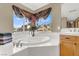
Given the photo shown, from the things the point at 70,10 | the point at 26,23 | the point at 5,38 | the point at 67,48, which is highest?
the point at 70,10

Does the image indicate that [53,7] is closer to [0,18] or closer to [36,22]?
[36,22]

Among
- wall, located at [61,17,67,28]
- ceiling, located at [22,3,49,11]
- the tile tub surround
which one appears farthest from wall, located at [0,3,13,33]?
wall, located at [61,17,67,28]

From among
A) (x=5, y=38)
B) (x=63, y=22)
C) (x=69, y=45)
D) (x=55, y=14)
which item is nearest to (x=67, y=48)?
(x=69, y=45)

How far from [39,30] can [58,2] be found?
0.38m

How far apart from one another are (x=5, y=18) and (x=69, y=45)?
2.52 feet

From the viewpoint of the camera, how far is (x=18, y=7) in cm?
152

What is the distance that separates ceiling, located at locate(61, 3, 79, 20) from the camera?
1502 mm

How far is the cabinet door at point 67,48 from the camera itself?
4.97 ft

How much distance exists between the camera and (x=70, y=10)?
4.97 ft

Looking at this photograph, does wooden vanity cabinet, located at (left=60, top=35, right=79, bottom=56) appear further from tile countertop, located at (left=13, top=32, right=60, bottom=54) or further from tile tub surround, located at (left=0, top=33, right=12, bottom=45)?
tile tub surround, located at (left=0, top=33, right=12, bottom=45)

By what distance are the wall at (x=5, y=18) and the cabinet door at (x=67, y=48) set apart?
60cm

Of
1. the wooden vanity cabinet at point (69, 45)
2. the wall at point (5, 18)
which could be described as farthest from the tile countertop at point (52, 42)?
the wall at point (5, 18)

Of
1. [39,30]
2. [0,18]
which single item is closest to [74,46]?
[39,30]

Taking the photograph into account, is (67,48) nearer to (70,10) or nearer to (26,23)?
(70,10)
